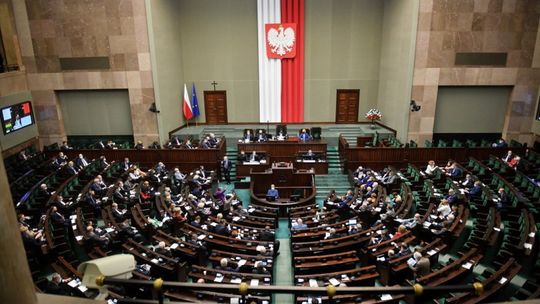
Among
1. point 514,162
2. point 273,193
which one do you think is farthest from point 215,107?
point 514,162

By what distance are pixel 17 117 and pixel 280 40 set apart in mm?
13543

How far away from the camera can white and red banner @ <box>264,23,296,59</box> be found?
20.3 m

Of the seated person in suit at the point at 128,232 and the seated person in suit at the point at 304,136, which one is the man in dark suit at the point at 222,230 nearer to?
the seated person in suit at the point at 128,232

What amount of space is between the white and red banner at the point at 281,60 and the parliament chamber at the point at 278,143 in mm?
83

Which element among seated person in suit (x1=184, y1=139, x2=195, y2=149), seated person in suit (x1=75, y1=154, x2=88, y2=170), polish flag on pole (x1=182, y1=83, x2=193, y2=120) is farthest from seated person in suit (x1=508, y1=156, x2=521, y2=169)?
seated person in suit (x1=75, y1=154, x2=88, y2=170)

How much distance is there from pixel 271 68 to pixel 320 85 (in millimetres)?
3022

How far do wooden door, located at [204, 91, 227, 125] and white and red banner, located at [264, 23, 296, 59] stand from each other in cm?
377

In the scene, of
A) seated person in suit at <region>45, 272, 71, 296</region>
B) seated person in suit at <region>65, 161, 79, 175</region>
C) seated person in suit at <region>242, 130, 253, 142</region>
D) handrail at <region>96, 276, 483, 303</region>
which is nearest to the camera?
handrail at <region>96, 276, 483, 303</region>

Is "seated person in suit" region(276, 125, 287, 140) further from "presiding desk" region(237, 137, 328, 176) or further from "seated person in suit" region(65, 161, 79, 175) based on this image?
"seated person in suit" region(65, 161, 79, 175)

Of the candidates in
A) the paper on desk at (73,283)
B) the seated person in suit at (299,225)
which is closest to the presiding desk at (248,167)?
the seated person in suit at (299,225)

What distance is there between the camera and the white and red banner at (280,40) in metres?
20.3

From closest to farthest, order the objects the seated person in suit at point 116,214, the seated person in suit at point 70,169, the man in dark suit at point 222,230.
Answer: the man in dark suit at point 222,230
the seated person in suit at point 116,214
the seated person in suit at point 70,169

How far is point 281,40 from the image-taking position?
67.4 feet

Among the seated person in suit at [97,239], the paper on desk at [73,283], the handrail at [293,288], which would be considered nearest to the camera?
the handrail at [293,288]
